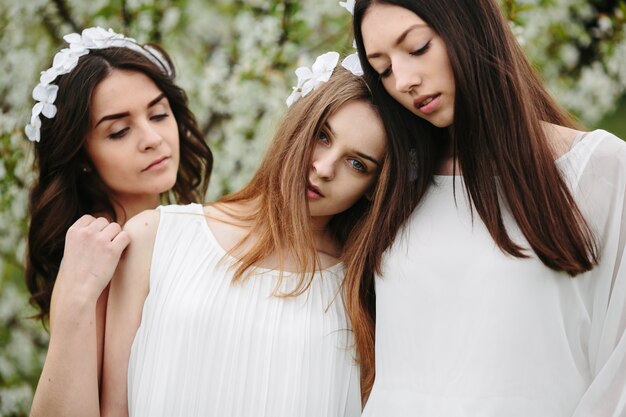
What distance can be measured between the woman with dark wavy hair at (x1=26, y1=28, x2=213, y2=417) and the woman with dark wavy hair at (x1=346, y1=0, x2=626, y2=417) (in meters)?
Answer: 0.97

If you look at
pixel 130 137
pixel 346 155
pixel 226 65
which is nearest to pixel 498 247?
pixel 346 155

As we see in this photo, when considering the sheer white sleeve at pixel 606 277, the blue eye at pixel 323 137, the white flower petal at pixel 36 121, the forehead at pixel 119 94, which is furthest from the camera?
the white flower petal at pixel 36 121

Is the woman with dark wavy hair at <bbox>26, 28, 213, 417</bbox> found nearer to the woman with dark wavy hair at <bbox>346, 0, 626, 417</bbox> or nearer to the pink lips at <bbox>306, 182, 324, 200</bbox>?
the pink lips at <bbox>306, 182, 324, 200</bbox>

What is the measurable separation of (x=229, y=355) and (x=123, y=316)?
401 millimetres

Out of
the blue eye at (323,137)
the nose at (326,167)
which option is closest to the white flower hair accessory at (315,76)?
the blue eye at (323,137)

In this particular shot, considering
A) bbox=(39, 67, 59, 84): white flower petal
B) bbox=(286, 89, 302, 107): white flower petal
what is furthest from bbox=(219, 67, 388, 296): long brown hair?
bbox=(39, 67, 59, 84): white flower petal

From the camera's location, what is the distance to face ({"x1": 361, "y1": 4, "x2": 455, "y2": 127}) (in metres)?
2.49

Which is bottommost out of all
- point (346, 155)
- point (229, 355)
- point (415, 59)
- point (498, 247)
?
point (229, 355)

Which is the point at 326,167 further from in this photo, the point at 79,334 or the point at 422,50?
the point at 79,334

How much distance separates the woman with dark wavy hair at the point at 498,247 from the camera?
243 centimetres

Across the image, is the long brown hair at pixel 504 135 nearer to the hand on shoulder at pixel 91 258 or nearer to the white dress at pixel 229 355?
the white dress at pixel 229 355

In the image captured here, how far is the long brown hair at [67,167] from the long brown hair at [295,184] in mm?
692

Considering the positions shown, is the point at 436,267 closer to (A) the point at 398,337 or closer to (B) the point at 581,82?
(A) the point at 398,337

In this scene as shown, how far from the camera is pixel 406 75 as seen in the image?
2498 millimetres
